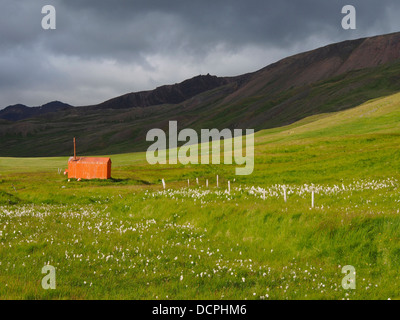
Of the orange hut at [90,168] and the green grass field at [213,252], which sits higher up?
the orange hut at [90,168]

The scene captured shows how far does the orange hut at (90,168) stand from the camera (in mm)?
68688

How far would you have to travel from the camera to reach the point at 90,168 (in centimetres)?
7125

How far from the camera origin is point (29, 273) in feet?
A: 29.9

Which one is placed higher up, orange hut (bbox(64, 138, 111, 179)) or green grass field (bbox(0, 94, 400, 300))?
orange hut (bbox(64, 138, 111, 179))

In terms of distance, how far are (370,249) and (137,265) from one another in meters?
8.81

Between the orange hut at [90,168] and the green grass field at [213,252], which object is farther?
the orange hut at [90,168]

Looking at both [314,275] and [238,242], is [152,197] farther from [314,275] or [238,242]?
[314,275]

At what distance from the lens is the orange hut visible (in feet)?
225

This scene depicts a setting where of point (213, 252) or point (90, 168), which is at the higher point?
point (90, 168)

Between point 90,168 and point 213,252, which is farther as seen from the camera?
point 90,168

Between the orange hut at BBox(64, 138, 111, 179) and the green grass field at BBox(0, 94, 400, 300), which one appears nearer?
the green grass field at BBox(0, 94, 400, 300)
